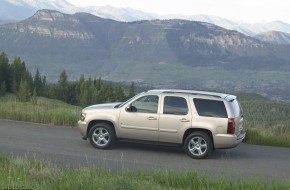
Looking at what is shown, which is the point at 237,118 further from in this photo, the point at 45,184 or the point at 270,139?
the point at 45,184

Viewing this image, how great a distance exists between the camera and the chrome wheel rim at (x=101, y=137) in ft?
41.0

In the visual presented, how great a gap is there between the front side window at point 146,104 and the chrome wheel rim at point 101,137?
106 centimetres

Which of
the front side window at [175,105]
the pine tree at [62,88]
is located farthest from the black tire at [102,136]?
the pine tree at [62,88]

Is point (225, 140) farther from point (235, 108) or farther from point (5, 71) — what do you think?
point (5, 71)

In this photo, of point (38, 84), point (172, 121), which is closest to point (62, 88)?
point (38, 84)

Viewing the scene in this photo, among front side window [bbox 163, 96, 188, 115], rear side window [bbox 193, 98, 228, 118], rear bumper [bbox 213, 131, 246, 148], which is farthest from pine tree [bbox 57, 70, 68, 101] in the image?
Answer: rear bumper [bbox 213, 131, 246, 148]

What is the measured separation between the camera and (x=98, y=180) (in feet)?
23.6

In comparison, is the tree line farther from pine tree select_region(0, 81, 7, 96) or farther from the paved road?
the paved road

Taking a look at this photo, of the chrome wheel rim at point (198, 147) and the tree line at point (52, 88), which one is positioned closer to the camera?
the chrome wheel rim at point (198, 147)

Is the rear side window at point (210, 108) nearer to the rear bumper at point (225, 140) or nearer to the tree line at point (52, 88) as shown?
the rear bumper at point (225, 140)

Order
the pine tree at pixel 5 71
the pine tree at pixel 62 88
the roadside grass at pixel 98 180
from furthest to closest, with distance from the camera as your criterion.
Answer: the pine tree at pixel 62 88
the pine tree at pixel 5 71
the roadside grass at pixel 98 180

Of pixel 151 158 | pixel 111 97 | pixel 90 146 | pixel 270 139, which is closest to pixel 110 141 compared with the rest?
pixel 90 146

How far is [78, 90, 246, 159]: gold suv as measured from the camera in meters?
11.7

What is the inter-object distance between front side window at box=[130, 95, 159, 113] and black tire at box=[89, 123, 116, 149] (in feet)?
2.98
